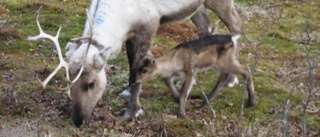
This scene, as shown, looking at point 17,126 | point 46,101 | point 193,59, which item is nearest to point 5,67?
point 46,101

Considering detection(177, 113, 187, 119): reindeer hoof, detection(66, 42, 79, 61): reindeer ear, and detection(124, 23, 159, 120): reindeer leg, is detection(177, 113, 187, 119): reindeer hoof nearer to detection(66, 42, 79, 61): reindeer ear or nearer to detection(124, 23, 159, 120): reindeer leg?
detection(124, 23, 159, 120): reindeer leg

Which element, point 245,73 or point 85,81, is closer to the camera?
point 85,81

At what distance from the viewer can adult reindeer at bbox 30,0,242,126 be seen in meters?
8.52

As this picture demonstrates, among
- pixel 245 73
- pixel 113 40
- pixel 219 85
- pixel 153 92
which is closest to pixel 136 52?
pixel 113 40

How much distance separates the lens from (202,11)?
472 inches

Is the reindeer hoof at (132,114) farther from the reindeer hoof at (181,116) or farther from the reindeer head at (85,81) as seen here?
the reindeer head at (85,81)

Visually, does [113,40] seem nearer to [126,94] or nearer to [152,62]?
[152,62]

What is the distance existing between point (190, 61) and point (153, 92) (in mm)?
1458

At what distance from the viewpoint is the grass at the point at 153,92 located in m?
8.77

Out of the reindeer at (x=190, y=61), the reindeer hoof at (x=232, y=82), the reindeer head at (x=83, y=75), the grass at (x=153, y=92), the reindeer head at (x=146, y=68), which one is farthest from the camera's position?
the reindeer hoof at (x=232, y=82)

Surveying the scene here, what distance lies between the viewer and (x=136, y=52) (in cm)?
956

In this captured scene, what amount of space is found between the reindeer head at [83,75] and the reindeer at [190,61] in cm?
56

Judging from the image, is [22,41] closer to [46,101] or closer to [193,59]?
[46,101]

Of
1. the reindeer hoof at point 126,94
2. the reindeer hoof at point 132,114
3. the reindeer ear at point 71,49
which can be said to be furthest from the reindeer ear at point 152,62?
the reindeer hoof at point 126,94
